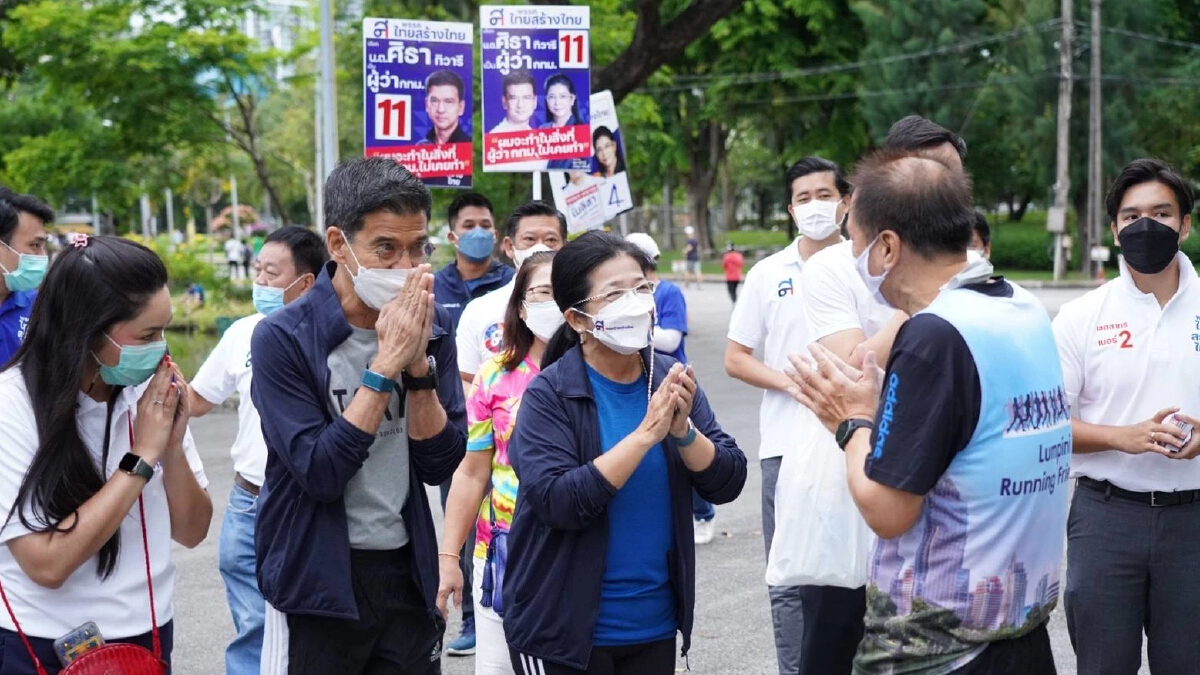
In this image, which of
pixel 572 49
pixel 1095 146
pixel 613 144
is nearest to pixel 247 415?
pixel 572 49

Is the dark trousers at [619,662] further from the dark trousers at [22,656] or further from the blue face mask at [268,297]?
the blue face mask at [268,297]

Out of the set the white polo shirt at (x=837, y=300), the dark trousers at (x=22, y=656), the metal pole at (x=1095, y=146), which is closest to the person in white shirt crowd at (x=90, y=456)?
the dark trousers at (x=22, y=656)

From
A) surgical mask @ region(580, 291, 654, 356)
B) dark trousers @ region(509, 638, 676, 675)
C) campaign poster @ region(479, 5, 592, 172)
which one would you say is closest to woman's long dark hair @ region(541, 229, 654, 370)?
surgical mask @ region(580, 291, 654, 356)

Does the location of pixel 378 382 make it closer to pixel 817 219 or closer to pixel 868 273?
pixel 868 273

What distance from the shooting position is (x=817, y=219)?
5.48 m

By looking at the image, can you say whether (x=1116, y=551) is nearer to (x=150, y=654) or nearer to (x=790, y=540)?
(x=790, y=540)

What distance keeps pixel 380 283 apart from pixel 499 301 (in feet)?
8.41

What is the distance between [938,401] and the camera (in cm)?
279

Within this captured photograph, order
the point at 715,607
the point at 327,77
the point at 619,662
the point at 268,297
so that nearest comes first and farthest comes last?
the point at 619,662 < the point at 268,297 < the point at 715,607 < the point at 327,77

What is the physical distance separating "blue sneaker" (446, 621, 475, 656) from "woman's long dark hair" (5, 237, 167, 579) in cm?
360

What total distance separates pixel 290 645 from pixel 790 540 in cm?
151

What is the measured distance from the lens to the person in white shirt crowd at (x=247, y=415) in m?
5.20

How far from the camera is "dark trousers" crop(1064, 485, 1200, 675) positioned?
4203mm

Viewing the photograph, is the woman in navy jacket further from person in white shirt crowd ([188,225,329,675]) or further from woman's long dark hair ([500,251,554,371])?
person in white shirt crowd ([188,225,329,675])
